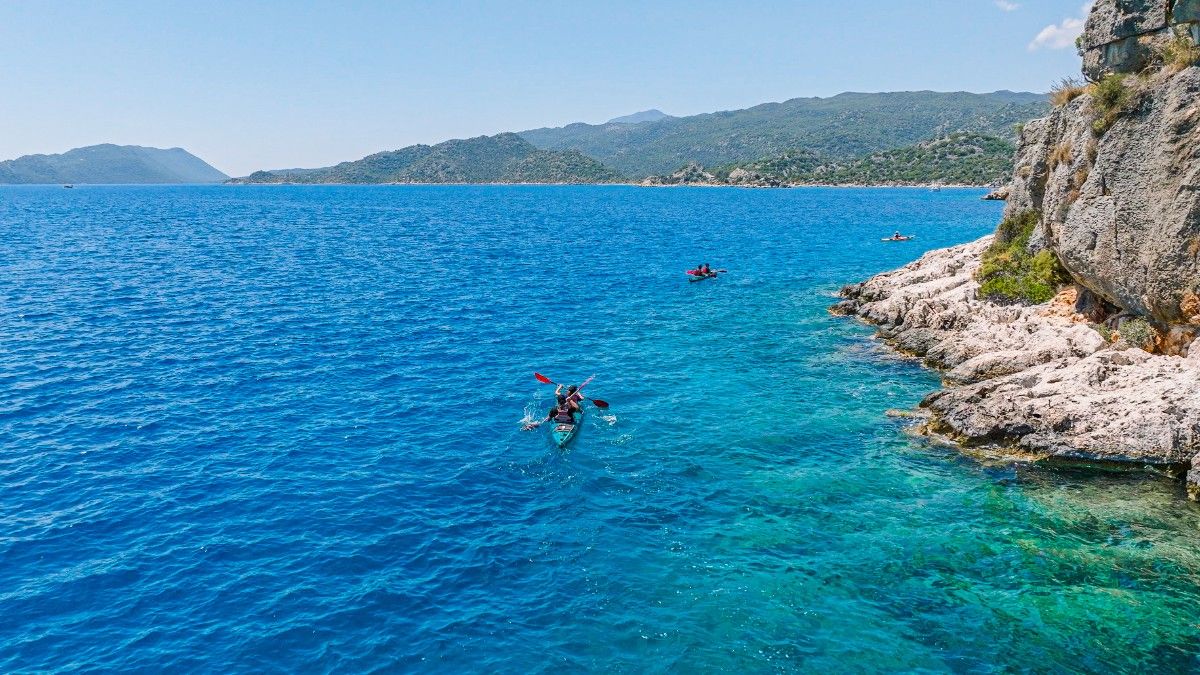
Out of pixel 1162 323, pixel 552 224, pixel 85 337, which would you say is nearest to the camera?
pixel 1162 323

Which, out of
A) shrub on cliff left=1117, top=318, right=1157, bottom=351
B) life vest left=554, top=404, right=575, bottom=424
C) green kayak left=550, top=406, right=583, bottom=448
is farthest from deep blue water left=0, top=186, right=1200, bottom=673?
shrub on cliff left=1117, top=318, right=1157, bottom=351

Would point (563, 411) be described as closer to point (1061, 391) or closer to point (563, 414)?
point (563, 414)

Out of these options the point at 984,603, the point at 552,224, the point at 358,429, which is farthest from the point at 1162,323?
the point at 552,224

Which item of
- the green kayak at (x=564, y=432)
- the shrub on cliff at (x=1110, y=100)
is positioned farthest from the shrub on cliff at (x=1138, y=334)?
the green kayak at (x=564, y=432)

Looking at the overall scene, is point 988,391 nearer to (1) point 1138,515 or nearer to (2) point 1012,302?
(1) point 1138,515

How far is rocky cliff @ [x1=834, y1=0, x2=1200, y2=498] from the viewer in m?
25.0

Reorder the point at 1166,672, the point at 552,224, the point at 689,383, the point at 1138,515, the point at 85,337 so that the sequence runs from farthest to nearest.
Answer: the point at 552,224 → the point at 85,337 → the point at 689,383 → the point at 1138,515 → the point at 1166,672

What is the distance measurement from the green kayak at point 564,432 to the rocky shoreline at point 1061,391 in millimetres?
13432

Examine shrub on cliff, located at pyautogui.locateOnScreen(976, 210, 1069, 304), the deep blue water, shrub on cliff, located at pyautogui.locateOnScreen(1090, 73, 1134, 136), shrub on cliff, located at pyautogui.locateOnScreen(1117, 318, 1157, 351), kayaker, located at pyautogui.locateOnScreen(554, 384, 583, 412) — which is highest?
shrub on cliff, located at pyautogui.locateOnScreen(1090, 73, 1134, 136)

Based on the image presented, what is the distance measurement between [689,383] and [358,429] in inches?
598

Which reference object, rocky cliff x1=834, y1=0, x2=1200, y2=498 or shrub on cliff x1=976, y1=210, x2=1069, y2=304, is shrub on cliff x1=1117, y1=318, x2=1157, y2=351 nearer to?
rocky cliff x1=834, y1=0, x2=1200, y2=498

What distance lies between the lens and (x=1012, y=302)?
123 feet

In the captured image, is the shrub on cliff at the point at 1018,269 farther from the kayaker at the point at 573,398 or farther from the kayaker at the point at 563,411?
the kayaker at the point at 563,411

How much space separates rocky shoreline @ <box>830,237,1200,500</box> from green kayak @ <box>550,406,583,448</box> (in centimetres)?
1343
